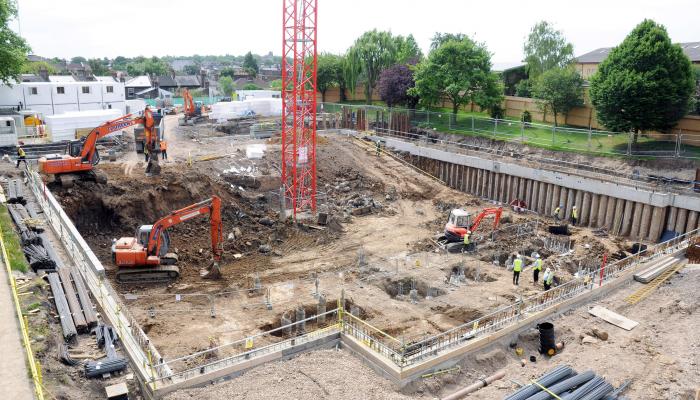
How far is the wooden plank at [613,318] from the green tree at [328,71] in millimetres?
50427

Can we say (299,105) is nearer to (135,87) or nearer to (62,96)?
(62,96)

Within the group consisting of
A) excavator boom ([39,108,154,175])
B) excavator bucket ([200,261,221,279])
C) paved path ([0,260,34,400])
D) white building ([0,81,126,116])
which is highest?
white building ([0,81,126,116])

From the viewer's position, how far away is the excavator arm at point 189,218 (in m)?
22.0

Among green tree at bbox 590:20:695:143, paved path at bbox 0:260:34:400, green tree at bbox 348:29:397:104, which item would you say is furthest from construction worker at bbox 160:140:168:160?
green tree at bbox 348:29:397:104

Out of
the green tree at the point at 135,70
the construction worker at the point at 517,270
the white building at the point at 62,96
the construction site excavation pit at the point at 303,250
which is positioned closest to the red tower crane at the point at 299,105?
the construction site excavation pit at the point at 303,250

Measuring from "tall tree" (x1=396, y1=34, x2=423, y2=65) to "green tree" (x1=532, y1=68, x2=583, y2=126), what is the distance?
16896 millimetres

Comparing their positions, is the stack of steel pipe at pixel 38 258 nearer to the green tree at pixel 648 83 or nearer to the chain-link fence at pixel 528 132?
the chain-link fence at pixel 528 132

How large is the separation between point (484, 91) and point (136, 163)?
28.5 m

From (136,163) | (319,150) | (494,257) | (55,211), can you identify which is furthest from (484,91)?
(55,211)

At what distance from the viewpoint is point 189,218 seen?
23250mm

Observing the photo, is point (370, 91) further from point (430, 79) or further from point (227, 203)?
point (227, 203)

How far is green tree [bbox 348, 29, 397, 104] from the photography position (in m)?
61.8

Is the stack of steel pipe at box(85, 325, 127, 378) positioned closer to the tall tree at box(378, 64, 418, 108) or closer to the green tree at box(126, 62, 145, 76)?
the tall tree at box(378, 64, 418, 108)

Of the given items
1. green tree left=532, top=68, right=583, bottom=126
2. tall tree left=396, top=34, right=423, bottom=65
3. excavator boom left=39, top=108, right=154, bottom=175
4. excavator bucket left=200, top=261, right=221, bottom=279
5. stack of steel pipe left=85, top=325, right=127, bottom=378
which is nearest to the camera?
stack of steel pipe left=85, top=325, right=127, bottom=378
